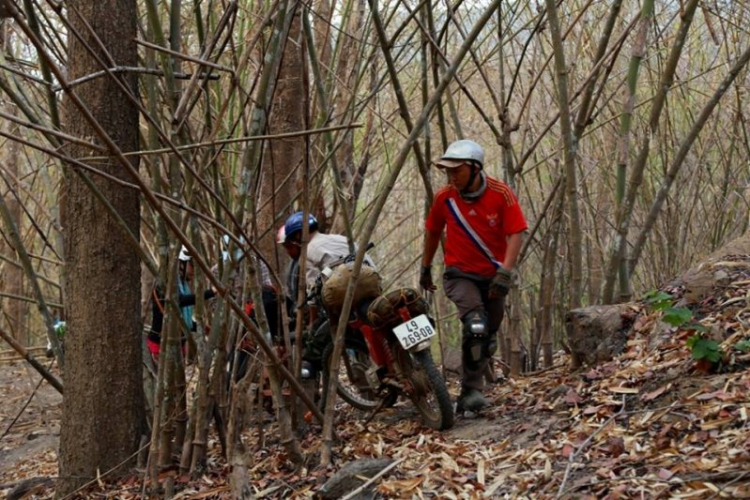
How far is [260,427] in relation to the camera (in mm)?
5082

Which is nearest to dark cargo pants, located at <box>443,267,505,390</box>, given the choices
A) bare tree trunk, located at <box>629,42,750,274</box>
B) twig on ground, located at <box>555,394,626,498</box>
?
bare tree trunk, located at <box>629,42,750,274</box>

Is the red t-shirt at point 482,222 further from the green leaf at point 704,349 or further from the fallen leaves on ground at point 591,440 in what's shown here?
the green leaf at point 704,349

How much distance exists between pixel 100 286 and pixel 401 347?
5.78 feet

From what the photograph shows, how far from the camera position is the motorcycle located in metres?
4.94

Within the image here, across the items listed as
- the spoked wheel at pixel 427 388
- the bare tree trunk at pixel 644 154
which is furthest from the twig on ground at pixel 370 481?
the bare tree trunk at pixel 644 154

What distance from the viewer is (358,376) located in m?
6.23

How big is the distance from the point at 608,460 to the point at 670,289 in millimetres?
2020

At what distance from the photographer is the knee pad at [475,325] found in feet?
16.7

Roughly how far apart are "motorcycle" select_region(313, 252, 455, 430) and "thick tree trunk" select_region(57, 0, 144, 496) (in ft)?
3.88

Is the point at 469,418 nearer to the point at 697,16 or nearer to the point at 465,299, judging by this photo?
the point at 465,299

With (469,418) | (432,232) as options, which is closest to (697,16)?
(432,232)

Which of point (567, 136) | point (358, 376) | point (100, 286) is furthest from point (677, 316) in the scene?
point (100, 286)

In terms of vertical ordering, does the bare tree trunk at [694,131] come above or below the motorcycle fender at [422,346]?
above

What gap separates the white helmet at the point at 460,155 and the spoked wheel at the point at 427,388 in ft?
3.53
